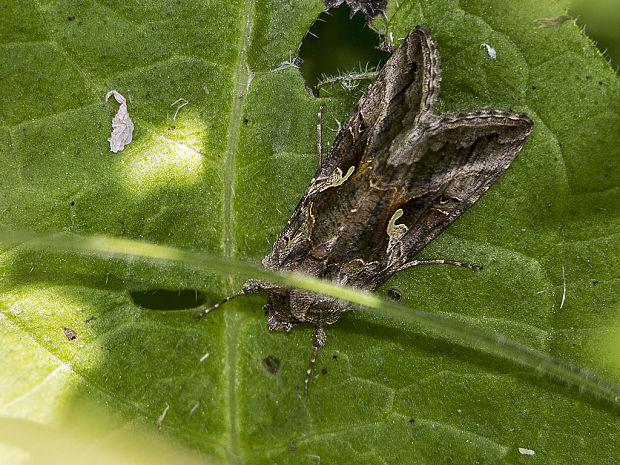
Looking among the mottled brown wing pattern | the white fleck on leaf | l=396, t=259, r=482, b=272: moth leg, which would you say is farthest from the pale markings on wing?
the white fleck on leaf

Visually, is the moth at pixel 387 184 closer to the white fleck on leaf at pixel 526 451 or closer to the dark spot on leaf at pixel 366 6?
the dark spot on leaf at pixel 366 6

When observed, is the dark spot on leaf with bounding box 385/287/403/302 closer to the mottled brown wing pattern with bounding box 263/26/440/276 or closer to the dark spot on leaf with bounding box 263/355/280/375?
the mottled brown wing pattern with bounding box 263/26/440/276

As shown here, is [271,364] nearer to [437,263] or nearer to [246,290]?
[246,290]

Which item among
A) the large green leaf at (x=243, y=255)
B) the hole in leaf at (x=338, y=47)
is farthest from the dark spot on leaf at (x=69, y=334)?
the hole in leaf at (x=338, y=47)

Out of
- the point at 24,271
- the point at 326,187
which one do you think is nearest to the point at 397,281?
the point at 326,187

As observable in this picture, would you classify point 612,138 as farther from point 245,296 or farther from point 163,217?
point 163,217

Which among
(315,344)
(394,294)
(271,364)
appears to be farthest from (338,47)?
(271,364)
